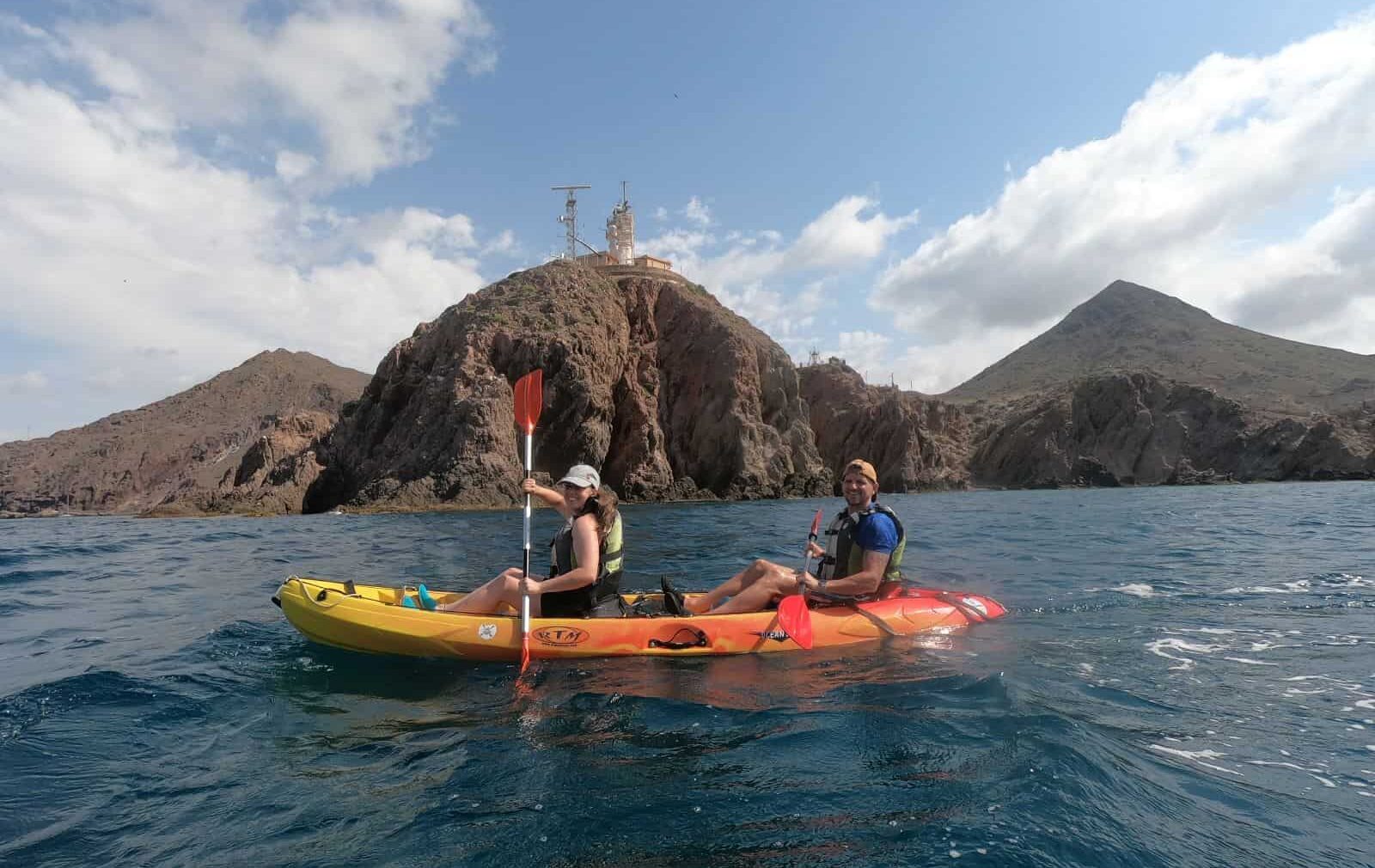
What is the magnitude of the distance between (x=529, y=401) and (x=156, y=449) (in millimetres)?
78259

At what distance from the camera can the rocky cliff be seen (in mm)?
37438

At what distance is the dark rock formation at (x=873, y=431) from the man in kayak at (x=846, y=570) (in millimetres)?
48782

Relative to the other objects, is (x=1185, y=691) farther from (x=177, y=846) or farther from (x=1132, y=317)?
(x=1132, y=317)

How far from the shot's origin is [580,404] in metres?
41.6

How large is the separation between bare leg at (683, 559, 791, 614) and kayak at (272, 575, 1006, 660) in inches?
21.0

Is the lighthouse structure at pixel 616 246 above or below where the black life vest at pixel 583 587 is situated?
above

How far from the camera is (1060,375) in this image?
A: 13488cm

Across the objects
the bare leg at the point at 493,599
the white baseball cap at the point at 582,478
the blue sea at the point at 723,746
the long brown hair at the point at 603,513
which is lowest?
the blue sea at the point at 723,746

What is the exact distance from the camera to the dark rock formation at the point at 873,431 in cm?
5794

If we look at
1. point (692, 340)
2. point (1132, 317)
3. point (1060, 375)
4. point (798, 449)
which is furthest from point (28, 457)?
point (1132, 317)

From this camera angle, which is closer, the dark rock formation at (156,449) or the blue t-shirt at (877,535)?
the blue t-shirt at (877,535)

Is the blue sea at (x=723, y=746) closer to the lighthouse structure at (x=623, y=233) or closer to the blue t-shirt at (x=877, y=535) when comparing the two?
the blue t-shirt at (x=877, y=535)

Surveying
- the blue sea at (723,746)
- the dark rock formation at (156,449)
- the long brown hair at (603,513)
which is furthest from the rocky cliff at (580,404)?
the long brown hair at (603,513)

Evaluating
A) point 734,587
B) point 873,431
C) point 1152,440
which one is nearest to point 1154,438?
point 1152,440
